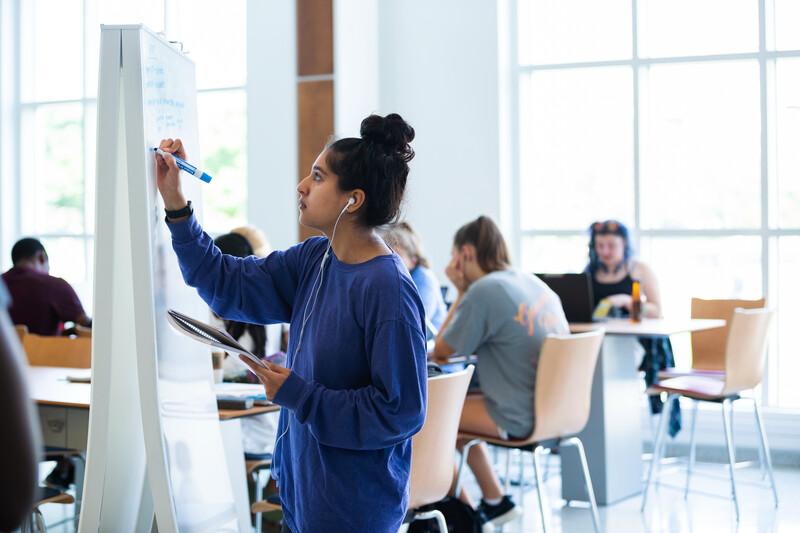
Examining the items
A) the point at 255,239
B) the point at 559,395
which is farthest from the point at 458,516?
the point at 255,239

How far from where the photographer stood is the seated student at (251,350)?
12.0 ft

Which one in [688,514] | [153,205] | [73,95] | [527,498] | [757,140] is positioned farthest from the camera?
[73,95]

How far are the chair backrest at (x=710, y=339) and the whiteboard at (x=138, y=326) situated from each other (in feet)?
13.0

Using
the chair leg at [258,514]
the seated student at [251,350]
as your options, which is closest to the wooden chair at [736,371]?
the chair leg at [258,514]

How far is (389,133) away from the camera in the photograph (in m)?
1.91

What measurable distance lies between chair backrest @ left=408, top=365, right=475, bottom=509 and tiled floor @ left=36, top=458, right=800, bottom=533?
1516 millimetres

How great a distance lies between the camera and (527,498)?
Answer: 16.4ft

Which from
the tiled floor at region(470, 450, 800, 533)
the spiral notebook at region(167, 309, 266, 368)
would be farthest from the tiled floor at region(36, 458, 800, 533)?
the spiral notebook at region(167, 309, 266, 368)

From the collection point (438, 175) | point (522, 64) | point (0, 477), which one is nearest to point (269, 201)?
point (438, 175)

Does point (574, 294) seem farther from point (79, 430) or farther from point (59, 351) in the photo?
point (79, 430)

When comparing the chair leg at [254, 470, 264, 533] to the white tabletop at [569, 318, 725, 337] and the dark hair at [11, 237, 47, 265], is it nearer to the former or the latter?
the white tabletop at [569, 318, 725, 337]

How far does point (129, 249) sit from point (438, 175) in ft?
15.4

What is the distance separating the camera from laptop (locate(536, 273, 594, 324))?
4.96 m

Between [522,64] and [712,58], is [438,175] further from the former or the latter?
[712,58]
